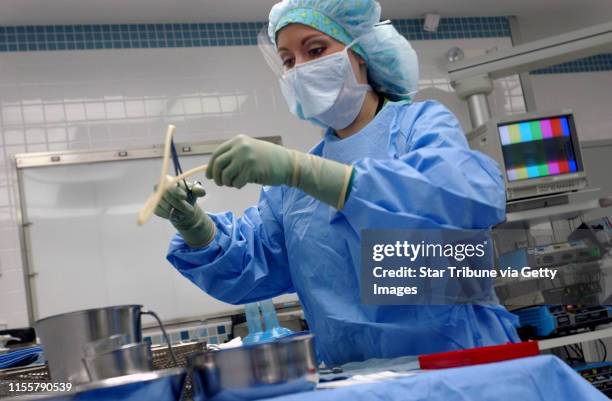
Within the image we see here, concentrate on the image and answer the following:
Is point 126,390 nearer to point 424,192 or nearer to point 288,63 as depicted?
point 424,192

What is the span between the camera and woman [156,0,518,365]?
1.24m

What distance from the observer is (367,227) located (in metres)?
1.27

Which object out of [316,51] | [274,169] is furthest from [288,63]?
[274,169]

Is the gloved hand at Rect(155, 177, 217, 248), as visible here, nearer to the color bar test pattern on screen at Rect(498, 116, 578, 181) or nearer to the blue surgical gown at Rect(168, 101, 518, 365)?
the blue surgical gown at Rect(168, 101, 518, 365)

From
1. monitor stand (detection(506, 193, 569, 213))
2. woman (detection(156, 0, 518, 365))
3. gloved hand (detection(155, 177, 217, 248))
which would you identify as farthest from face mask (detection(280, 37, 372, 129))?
monitor stand (detection(506, 193, 569, 213))

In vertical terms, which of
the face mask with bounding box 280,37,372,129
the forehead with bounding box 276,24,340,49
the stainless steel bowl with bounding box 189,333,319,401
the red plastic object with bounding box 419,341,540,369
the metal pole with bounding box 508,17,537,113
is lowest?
the red plastic object with bounding box 419,341,540,369

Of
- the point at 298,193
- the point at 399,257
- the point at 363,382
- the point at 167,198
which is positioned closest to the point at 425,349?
the point at 399,257

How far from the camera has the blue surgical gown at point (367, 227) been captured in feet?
4.09

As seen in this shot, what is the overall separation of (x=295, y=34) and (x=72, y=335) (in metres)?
0.86

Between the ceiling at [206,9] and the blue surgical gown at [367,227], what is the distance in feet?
9.60

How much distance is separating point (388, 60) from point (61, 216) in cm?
310

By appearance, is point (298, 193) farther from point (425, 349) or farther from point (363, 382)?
point (363, 382)

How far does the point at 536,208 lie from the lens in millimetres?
4086

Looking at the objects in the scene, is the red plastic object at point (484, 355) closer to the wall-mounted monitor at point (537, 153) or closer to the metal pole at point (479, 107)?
the wall-mounted monitor at point (537, 153)
